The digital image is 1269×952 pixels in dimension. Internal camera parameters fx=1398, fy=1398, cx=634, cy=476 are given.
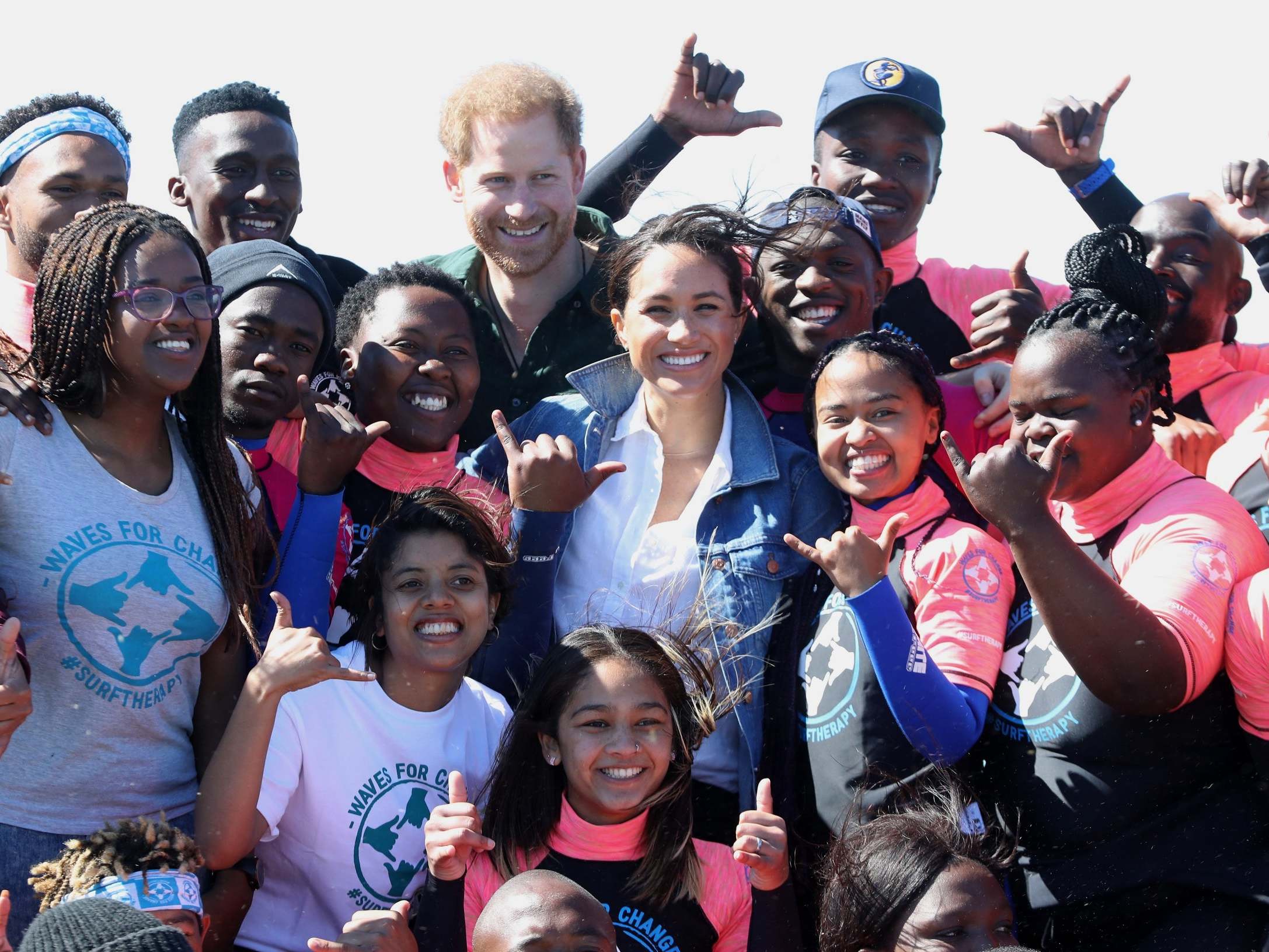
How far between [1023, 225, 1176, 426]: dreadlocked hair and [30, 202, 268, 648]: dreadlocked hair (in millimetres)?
2308

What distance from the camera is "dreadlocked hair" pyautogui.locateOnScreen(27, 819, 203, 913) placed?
3291 mm

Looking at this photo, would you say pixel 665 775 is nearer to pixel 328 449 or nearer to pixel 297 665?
pixel 297 665

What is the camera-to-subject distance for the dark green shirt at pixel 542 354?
5156 mm

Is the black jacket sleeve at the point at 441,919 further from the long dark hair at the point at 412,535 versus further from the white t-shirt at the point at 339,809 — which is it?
the long dark hair at the point at 412,535

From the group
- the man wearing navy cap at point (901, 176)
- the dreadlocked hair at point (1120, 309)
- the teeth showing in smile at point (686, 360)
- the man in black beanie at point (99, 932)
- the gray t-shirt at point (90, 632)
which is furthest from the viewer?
the man wearing navy cap at point (901, 176)

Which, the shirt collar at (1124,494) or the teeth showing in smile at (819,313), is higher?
the teeth showing in smile at (819,313)

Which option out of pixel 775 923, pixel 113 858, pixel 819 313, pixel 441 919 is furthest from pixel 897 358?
pixel 113 858

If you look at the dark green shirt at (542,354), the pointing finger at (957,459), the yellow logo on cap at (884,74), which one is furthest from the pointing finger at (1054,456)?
the yellow logo on cap at (884,74)

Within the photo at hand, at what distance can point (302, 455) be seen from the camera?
4.21 m

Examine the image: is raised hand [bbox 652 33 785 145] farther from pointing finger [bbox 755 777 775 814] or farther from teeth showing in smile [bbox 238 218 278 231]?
pointing finger [bbox 755 777 775 814]

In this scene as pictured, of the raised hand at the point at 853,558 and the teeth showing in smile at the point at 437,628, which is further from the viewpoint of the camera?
the teeth showing in smile at the point at 437,628

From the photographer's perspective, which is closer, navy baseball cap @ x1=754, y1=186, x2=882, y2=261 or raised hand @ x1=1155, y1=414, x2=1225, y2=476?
raised hand @ x1=1155, y1=414, x2=1225, y2=476

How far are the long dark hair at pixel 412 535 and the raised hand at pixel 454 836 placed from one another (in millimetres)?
720

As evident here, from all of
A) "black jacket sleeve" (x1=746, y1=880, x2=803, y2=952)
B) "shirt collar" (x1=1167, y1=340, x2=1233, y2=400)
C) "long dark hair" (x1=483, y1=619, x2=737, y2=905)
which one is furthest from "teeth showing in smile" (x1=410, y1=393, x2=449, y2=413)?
"shirt collar" (x1=1167, y1=340, x2=1233, y2=400)
